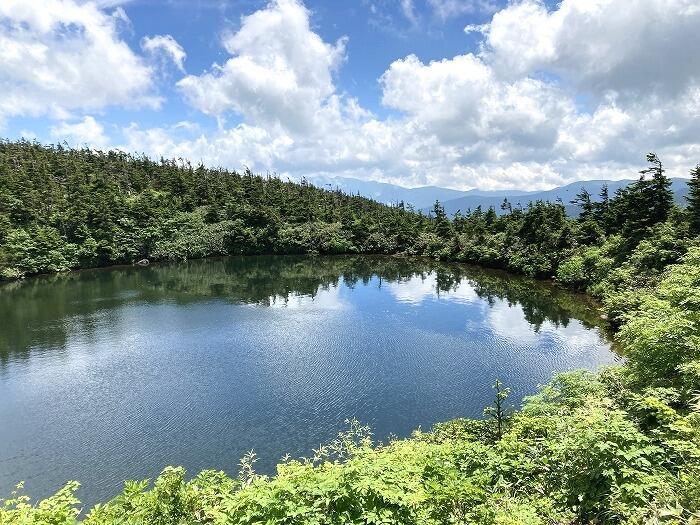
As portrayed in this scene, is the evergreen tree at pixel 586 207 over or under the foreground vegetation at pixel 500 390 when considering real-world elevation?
over

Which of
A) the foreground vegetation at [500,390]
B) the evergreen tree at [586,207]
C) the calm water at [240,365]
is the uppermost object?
the evergreen tree at [586,207]

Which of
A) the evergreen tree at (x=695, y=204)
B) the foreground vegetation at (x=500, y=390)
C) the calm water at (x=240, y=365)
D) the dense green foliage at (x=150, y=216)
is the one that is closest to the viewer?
the foreground vegetation at (x=500, y=390)

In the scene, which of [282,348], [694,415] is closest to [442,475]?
[694,415]

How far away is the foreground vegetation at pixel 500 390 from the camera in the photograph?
6.98 m

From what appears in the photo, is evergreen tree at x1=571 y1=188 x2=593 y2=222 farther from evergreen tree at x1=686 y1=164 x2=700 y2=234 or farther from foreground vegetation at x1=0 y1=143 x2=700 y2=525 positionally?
evergreen tree at x1=686 y1=164 x2=700 y2=234

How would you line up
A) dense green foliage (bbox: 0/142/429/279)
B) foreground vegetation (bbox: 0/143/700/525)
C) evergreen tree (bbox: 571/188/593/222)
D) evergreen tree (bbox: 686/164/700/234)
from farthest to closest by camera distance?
dense green foliage (bbox: 0/142/429/279) < evergreen tree (bbox: 571/188/593/222) < evergreen tree (bbox: 686/164/700/234) < foreground vegetation (bbox: 0/143/700/525)

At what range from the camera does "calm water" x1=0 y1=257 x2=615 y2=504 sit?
742 inches

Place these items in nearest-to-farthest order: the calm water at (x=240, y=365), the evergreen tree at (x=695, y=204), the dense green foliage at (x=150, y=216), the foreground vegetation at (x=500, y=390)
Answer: the foreground vegetation at (x=500, y=390) → the calm water at (x=240, y=365) → the evergreen tree at (x=695, y=204) → the dense green foliage at (x=150, y=216)

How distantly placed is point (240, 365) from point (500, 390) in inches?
628

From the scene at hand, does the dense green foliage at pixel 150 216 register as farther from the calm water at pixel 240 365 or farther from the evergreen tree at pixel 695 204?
the evergreen tree at pixel 695 204

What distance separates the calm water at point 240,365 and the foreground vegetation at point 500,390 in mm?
2564

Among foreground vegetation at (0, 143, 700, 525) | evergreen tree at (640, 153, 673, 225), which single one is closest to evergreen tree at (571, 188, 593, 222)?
foreground vegetation at (0, 143, 700, 525)

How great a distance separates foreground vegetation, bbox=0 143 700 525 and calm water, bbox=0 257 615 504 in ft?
8.41

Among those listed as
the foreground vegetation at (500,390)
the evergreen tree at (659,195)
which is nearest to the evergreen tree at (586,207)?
the foreground vegetation at (500,390)
